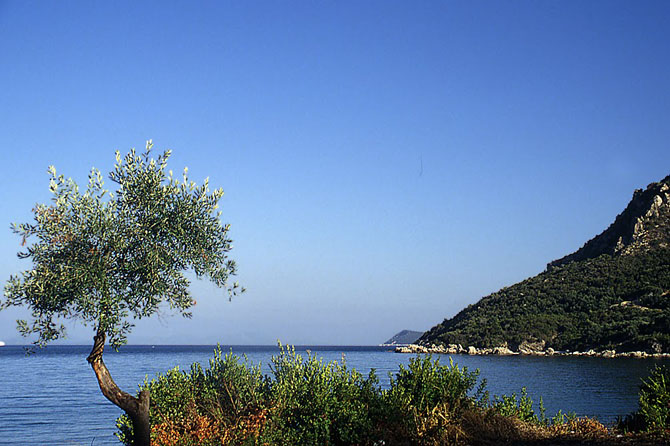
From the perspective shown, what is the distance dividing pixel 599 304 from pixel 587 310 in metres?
2.26

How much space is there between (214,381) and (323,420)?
3606 mm

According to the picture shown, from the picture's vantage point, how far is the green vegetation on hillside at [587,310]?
3438 inches

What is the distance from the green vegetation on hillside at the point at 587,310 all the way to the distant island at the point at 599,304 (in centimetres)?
14

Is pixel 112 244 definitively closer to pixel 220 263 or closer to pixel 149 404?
pixel 220 263

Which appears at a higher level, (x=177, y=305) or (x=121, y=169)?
(x=121, y=169)

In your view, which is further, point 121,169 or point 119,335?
point 121,169

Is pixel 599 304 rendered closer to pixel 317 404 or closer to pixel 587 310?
pixel 587 310

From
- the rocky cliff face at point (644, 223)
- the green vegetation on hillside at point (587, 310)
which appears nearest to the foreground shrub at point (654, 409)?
the green vegetation on hillside at point (587, 310)

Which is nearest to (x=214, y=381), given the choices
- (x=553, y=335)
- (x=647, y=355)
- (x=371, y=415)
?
(x=371, y=415)

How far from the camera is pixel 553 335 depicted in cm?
10088

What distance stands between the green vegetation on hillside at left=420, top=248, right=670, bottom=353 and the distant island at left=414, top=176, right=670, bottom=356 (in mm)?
142

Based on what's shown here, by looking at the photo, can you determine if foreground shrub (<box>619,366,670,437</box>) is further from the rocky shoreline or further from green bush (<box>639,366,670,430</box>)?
the rocky shoreline

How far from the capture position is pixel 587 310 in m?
101

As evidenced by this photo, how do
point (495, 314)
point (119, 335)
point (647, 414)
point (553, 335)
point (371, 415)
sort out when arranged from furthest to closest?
point (495, 314) → point (553, 335) → point (647, 414) → point (371, 415) → point (119, 335)
